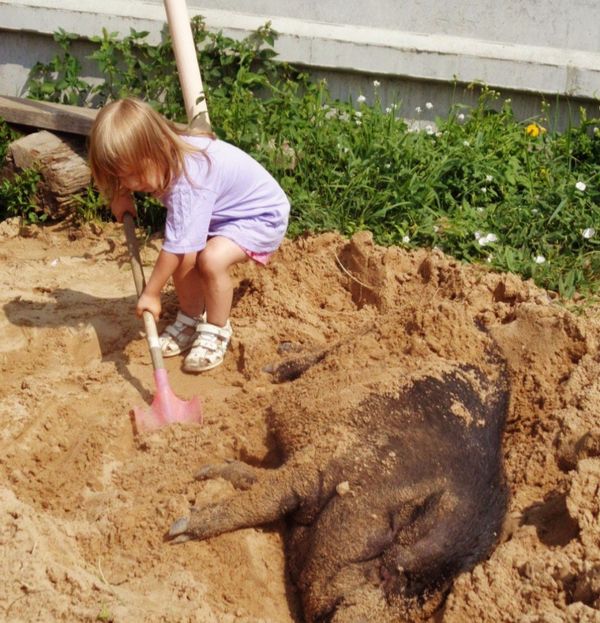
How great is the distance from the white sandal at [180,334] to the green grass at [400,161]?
0.91 m

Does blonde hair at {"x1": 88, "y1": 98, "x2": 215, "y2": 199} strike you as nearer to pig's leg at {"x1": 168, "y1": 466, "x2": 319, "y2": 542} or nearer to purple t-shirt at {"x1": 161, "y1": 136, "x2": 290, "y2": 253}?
purple t-shirt at {"x1": 161, "y1": 136, "x2": 290, "y2": 253}

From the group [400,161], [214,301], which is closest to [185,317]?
[214,301]

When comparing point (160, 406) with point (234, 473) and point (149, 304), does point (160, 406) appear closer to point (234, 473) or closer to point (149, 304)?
point (149, 304)

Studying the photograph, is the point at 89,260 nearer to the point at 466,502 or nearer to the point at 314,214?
the point at 314,214

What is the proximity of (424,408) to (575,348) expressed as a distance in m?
0.83

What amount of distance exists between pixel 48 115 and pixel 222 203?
6.17 ft

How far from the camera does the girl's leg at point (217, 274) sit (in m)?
4.05

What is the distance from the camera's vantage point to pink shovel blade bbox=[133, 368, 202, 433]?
364 centimetres

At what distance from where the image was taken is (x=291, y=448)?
329 cm

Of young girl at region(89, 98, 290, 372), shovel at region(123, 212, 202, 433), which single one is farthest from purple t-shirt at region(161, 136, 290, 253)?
shovel at region(123, 212, 202, 433)

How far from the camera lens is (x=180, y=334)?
4.31 meters

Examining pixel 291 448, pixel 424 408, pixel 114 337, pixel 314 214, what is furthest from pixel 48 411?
pixel 314 214

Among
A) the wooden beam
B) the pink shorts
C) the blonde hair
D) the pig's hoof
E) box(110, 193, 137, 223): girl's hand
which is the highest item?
the blonde hair

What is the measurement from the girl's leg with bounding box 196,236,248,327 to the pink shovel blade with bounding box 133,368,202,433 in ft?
1.50
